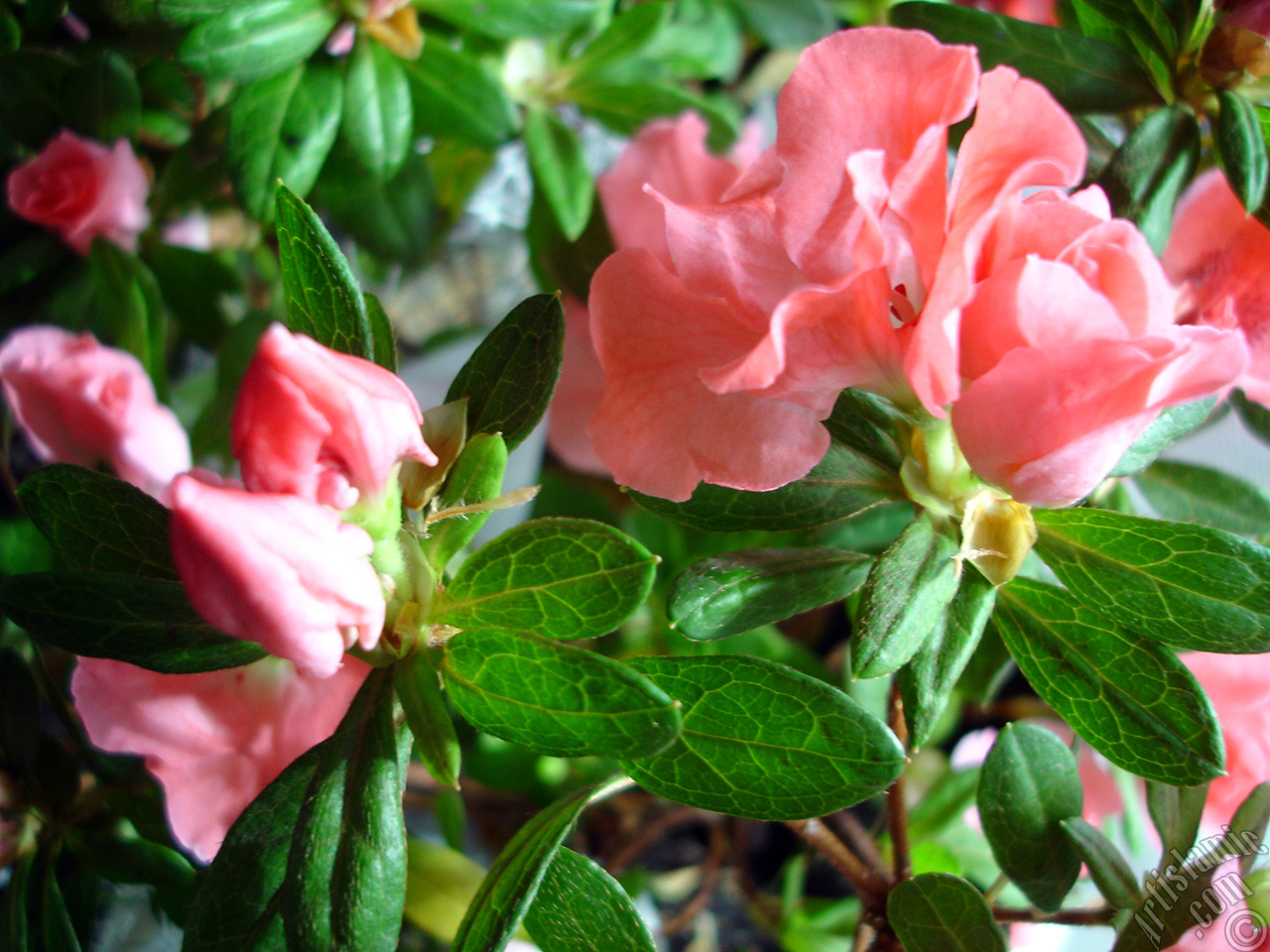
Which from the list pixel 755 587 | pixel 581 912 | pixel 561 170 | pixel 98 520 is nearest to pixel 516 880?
→ pixel 581 912

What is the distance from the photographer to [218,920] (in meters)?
0.52

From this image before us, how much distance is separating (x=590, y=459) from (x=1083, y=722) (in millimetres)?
532

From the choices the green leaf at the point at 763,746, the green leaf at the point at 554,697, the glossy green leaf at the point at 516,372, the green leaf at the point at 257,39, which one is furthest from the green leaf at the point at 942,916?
the green leaf at the point at 257,39

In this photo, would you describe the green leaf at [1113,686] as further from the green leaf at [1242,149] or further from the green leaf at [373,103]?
the green leaf at [373,103]

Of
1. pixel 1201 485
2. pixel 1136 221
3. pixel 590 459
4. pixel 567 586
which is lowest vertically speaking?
pixel 590 459

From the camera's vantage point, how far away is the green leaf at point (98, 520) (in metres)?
0.55

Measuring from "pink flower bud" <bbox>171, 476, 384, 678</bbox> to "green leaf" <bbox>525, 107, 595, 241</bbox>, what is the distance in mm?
559

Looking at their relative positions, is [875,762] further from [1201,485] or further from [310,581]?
[1201,485]

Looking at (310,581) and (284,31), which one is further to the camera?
(284,31)

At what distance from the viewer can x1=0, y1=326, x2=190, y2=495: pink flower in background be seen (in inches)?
28.6

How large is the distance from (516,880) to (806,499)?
0.28 m

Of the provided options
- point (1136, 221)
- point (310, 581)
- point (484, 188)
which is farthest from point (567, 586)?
point (484, 188)

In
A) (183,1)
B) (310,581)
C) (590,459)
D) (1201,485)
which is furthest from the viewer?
(590,459)

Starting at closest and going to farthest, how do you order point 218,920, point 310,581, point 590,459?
point 310,581 → point 218,920 → point 590,459
